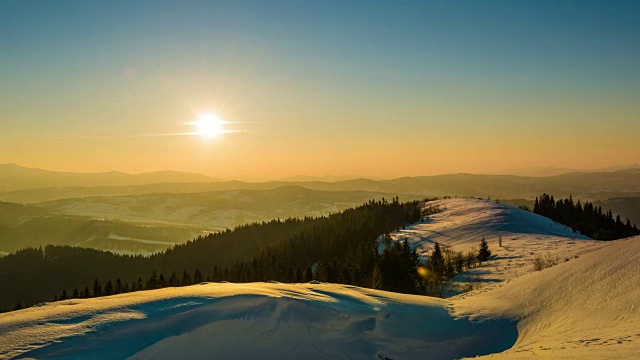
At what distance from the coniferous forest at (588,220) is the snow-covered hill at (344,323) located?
3212 inches

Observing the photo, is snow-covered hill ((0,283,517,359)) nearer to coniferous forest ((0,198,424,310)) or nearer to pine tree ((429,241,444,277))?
pine tree ((429,241,444,277))

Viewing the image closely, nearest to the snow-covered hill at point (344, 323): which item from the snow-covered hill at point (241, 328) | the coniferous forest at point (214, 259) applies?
the snow-covered hill at point (241, 328)

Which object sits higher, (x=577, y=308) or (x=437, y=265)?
(x=577, y=308)

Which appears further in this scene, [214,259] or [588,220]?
[214,259]

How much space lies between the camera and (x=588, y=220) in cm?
10912

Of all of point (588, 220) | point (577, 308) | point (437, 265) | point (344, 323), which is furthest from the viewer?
point (588, 220)

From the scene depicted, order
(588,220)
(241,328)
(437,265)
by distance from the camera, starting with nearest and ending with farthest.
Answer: (241,328) → (437,265) → (588,220)

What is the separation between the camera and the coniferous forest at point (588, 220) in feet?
299

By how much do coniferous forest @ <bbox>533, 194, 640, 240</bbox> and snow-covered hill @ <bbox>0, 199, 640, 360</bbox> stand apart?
268 feet

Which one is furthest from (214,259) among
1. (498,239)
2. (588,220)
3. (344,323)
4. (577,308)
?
(577,308)

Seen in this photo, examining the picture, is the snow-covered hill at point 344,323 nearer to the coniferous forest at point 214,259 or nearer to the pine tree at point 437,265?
the pine tree at point 437,265

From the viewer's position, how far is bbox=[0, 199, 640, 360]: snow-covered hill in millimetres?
10617

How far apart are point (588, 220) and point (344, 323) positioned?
386 feet

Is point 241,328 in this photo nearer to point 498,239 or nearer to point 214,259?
point 498,239
